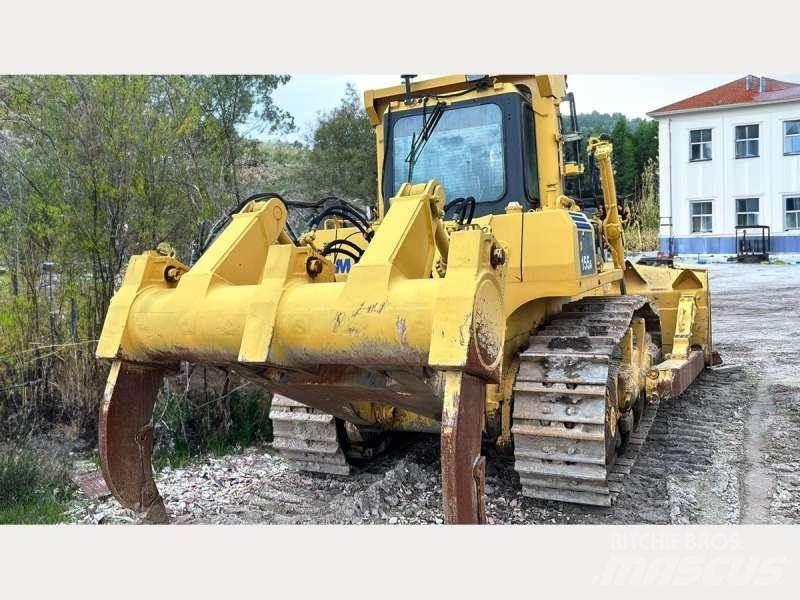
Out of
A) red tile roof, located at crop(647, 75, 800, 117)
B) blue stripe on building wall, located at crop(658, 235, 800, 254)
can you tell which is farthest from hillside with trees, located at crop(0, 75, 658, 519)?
blue stripe on building wall, located at crop(658, 235, 800, 254)

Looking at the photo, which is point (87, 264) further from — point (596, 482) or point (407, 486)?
point (596, 482)

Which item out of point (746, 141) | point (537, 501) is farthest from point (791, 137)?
point (537, 501)

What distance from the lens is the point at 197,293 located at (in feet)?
8.66

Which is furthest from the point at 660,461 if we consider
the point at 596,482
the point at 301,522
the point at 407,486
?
the point at 301,522

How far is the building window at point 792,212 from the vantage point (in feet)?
34.7

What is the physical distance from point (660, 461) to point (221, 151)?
392 cm

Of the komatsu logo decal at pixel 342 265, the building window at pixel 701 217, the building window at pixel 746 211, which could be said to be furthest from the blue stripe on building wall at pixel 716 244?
the komatsu logo decal at pixel 342 265

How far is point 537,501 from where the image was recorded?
340cm

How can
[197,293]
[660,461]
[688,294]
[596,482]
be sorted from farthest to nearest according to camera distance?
[688,294] < [660,461] < [596,482] < [197,293]

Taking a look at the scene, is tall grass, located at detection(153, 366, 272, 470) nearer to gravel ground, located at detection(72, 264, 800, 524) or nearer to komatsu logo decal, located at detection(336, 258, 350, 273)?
gravel ground, located at detection(72, 264, 800, 524)

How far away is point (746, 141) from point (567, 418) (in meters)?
10.6

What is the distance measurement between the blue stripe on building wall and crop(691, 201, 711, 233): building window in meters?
0.16

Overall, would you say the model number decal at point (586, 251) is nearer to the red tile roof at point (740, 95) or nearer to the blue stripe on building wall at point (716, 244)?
the red tile roof at point (740, 95)

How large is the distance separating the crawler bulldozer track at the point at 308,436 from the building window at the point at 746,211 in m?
10.3
